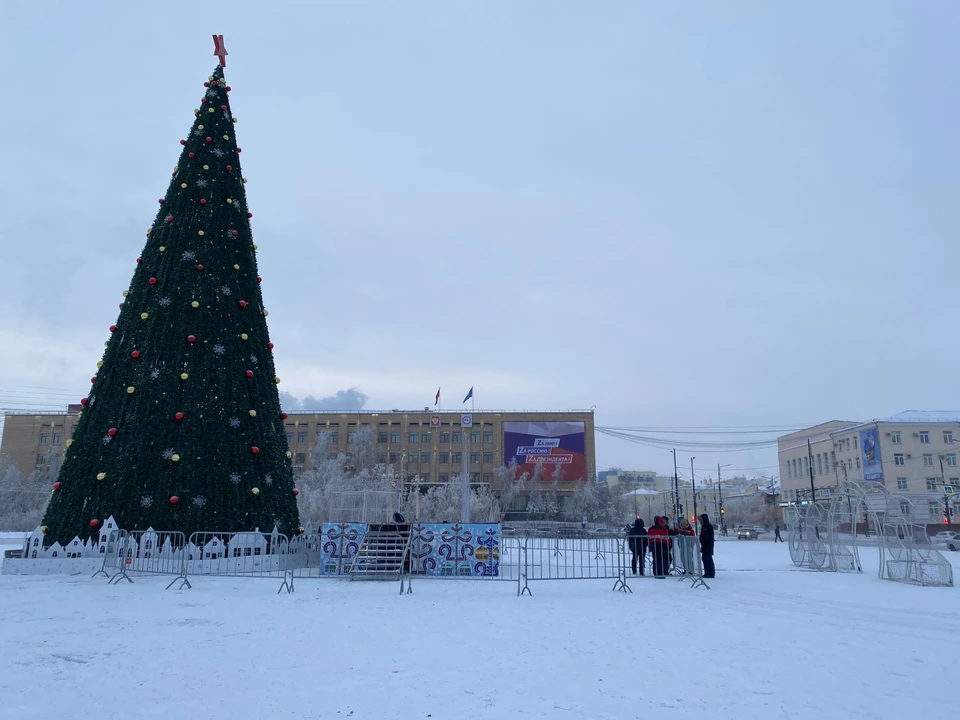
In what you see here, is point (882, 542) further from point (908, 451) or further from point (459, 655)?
point (908, 451)

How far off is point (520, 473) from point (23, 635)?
77.9 meters

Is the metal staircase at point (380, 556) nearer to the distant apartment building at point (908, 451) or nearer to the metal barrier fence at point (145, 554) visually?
the metal barrier fence at point (145, 554)

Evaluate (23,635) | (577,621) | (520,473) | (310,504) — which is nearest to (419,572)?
(577,621)

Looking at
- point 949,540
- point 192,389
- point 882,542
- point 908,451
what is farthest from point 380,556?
point 908,451

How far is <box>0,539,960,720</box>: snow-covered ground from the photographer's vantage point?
605 centimetres

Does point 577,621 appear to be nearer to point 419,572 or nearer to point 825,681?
point 825,681

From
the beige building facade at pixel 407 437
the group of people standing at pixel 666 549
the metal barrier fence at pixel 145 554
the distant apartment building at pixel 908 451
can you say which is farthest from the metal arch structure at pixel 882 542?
the beige building facade at pixel 407 437

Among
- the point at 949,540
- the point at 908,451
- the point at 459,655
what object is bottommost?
the point at 949,540

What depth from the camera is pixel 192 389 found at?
1708cm

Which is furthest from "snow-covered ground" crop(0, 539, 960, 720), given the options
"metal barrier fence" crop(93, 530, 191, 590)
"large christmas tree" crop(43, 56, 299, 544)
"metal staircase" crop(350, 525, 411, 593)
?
"large christmas tree" crop(43, 56, 299, 544)

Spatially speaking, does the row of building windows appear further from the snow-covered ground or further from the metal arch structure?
the snow-covered ground

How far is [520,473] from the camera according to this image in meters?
84.8

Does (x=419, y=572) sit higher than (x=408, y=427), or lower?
lower

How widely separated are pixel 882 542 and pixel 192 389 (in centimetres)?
2029
